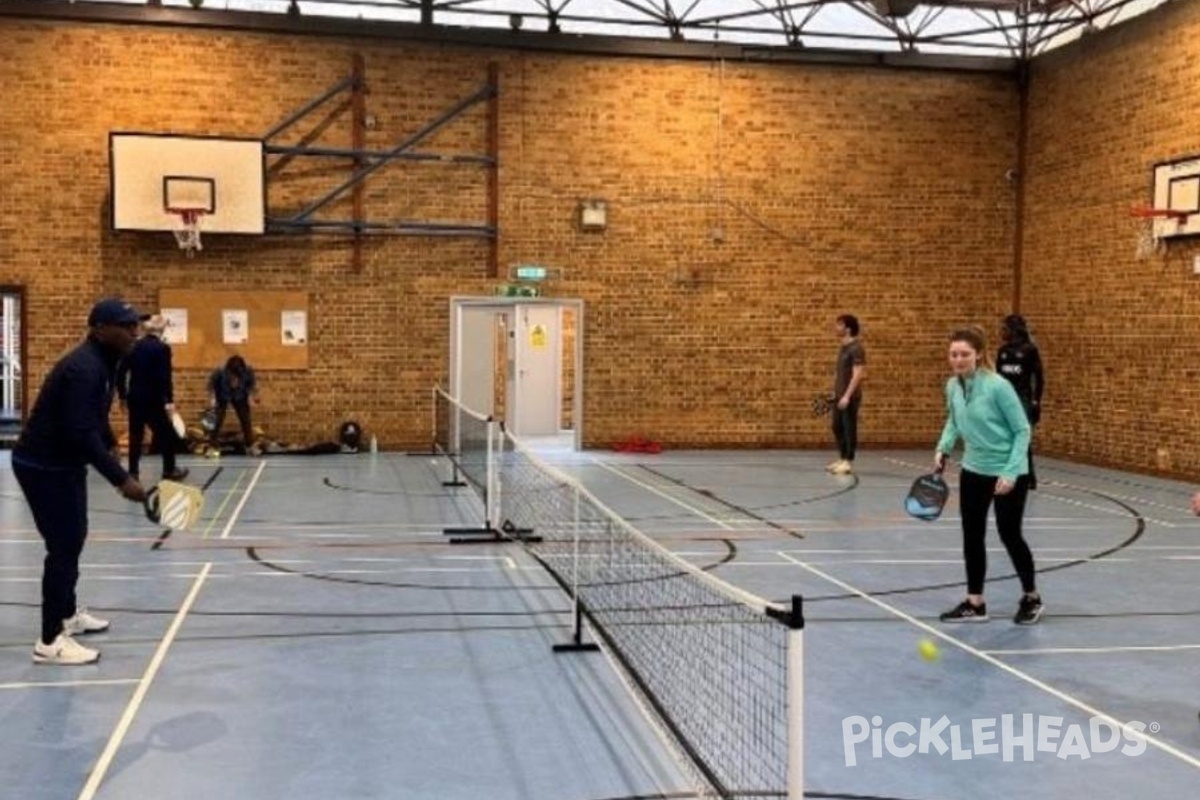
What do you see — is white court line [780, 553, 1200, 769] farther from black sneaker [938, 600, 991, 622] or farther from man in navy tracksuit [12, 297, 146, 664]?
man in navy tracksuit [12, 297, 146, 664]

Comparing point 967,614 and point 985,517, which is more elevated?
point 985,517

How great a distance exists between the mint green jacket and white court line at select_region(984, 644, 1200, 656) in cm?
102

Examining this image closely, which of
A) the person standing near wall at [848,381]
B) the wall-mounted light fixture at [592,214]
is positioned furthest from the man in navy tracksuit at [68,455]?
the wall-mounted light fixture at [592,214]

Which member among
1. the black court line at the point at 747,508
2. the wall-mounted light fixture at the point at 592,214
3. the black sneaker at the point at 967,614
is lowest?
the black court line at the point at 747,508

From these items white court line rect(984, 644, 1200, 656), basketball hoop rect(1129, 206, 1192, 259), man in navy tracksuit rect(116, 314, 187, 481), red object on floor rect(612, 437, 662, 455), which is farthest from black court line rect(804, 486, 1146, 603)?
red object on floor rect(612, 437, 662, 455)

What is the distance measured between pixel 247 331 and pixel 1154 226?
45.3ft

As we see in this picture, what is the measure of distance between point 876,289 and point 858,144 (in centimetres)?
252

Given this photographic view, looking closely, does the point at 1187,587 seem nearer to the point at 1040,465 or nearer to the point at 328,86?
the point at 1040,465

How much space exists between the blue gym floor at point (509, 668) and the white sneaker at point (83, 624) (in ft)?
0.31

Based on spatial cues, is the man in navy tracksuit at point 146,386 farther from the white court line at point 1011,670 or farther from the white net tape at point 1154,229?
the white net tape at point 1154,229

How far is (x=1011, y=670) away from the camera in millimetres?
6312

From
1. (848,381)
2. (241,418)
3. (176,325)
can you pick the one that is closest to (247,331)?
(176,325)

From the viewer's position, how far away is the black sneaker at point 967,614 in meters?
A: 7.39

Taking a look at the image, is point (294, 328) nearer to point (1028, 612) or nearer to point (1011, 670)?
point (1028, 612)
